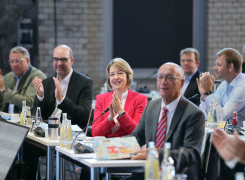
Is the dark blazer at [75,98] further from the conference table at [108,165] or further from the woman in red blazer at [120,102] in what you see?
the conference table at [108,165]

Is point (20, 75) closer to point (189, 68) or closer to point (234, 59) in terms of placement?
point (189, 68)

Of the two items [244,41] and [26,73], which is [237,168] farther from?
[244,41]

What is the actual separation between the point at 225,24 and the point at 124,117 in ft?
15.9

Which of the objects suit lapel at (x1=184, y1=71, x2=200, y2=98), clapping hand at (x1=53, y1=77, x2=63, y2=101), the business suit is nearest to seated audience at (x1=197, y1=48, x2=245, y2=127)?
suit lapel at (x1=184, y1=71, x2=200, y2=98)

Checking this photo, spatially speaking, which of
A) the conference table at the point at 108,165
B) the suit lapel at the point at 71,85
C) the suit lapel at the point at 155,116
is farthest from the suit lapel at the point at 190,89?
the conference table at the point at 108,165

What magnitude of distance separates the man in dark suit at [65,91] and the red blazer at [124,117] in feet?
1.86

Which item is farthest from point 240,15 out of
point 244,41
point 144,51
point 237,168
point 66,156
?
point 66,156

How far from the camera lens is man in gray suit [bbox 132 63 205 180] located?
2.11 meters

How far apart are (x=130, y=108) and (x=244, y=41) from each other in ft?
15.4

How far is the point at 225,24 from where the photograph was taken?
6.96m

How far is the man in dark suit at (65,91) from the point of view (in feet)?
12.1

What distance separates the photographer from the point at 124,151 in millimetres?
2117

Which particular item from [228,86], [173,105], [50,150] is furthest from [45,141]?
[228,86]

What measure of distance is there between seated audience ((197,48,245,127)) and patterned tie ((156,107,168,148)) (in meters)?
1.33
